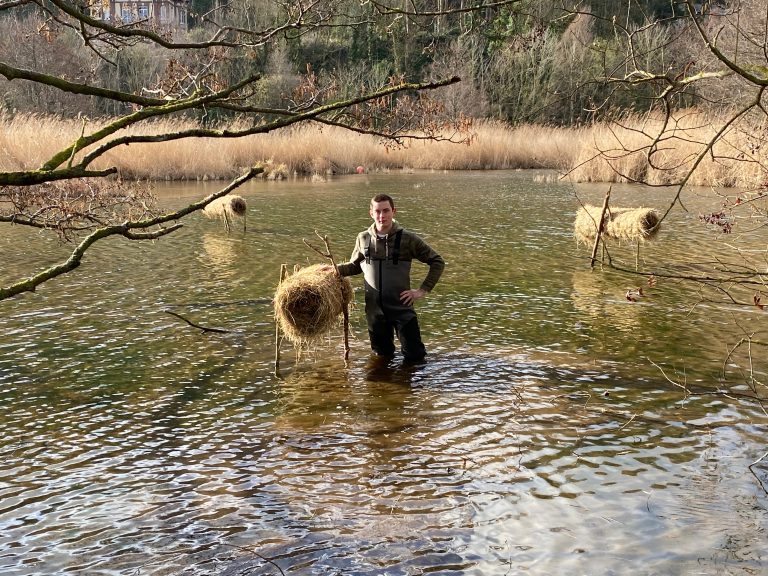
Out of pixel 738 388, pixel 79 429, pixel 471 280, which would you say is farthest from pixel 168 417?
pixel 471 280

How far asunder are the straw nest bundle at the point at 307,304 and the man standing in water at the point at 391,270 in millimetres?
419

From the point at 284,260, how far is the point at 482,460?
29.8 feet

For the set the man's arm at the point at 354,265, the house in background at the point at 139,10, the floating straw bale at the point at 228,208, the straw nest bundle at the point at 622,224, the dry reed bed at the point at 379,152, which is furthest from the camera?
the dry reed bed at the point at 379,152

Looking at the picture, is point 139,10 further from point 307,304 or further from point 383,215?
point 307,304

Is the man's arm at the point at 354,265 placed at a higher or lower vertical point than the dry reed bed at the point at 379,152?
lower

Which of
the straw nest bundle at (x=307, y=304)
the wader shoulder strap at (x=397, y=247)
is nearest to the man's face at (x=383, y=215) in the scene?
the wader shoulder strap at (x=397, y=247)

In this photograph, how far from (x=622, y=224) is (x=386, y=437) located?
820 cm

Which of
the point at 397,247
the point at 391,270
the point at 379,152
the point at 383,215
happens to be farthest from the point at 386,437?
the point at 379,152

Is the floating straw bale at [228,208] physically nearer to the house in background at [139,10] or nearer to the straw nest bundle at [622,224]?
the house in background at [139,10]

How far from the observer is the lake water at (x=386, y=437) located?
4750mm

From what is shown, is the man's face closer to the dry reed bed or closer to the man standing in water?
the man standing in water

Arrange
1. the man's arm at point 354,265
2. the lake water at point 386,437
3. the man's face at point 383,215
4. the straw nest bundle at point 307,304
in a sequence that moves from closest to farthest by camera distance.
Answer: the lake water at point 386,437 < the straw nest bundle at point 307,304 < the man's face at point 383,215 < the man's arm at point 354,265

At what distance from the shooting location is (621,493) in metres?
5.40

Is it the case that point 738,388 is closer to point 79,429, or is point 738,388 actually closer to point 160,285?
point 79,429
